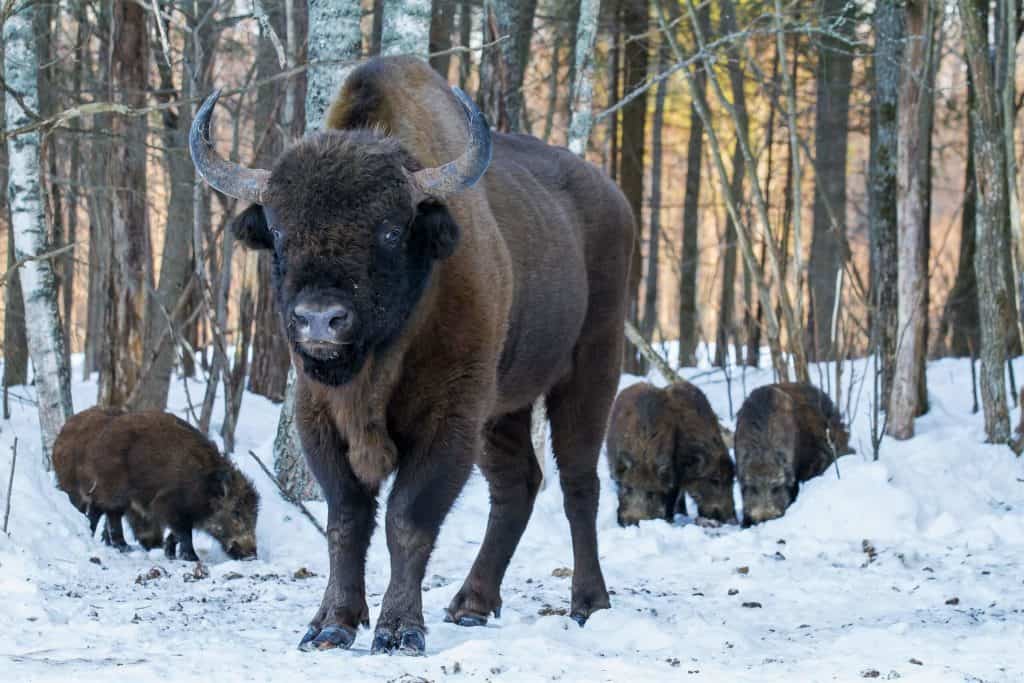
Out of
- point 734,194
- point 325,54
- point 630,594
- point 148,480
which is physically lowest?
point 630,594

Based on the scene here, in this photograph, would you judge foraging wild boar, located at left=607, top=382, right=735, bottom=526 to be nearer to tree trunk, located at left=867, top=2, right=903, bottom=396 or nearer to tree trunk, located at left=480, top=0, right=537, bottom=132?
tree trunk, located at left=480, top=0, right=537, bottom=132

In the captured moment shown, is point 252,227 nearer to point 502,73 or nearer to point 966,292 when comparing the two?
point 502,73

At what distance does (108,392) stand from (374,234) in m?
6.96

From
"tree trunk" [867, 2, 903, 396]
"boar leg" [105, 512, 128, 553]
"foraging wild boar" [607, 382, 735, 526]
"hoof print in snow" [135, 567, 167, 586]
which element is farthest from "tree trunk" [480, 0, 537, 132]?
"hoof print in snow" [135, 567, 167, 586]

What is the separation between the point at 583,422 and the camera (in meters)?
6.89

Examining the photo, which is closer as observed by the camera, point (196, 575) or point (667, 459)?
point (196, 575)

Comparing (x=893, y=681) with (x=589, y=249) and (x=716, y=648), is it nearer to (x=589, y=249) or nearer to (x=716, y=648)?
(x=716, y=648)

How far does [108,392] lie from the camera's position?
11023mm

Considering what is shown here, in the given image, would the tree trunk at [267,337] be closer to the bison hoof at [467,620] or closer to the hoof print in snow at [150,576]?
the hoof print in snow at [150,576]

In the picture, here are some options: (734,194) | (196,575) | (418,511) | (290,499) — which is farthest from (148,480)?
(734,194)

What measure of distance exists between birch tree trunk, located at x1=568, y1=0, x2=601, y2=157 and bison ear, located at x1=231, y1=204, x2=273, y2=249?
5433mm

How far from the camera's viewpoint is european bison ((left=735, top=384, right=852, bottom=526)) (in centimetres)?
967

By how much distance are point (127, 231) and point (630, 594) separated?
649cm

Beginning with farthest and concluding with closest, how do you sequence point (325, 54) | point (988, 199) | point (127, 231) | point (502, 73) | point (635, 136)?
point (635, 136) → point (127, 231) → point (988, 199) → point (502, 73) → point (325, 54)
